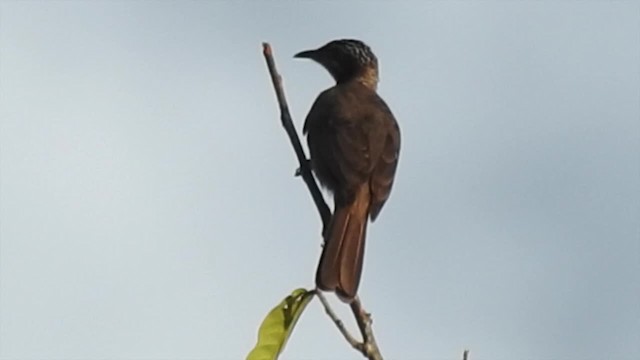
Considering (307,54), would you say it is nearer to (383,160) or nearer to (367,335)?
(383,160)

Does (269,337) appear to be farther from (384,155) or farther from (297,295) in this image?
(384,155)

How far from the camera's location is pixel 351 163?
7.12 meters

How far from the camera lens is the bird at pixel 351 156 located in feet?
20.8

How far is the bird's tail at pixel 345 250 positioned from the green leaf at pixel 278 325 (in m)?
0.20

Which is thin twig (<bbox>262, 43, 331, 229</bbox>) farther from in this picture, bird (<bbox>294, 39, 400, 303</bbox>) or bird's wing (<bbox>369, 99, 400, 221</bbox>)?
bird's wing (<bbox>369, 99, 400, 221</bbox>)

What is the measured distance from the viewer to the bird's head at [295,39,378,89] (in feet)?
29.6

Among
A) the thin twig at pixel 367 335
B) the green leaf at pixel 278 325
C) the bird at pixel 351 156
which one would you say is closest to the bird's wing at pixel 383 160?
the bird at pixel 351 156

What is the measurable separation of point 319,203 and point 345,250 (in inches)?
43.1

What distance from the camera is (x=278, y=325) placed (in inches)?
179

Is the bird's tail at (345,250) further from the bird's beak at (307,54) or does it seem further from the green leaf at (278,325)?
the bird's beak at (307,54)

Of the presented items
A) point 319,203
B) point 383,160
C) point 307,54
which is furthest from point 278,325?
point 307,54

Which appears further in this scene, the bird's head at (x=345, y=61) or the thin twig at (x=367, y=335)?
the bird's head at (x=345, y=61)

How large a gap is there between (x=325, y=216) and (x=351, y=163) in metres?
2.13

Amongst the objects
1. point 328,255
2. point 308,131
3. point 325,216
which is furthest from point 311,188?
point 308,131
